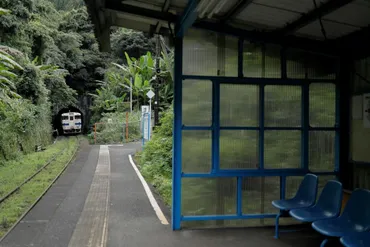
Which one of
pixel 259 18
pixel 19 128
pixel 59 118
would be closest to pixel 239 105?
pixel 259 18

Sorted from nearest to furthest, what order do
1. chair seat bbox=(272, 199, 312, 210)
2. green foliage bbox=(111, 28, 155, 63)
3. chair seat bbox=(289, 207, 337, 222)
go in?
chair seat bbox=(289, 207, 337, 222) < chair seat bbox=(272, 199, 312, 210) < green foliage bbox=(111, 28, 155, 63)

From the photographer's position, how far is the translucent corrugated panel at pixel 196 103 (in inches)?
206

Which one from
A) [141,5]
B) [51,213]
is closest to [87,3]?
[141,5]

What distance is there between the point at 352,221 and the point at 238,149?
191 centimetres

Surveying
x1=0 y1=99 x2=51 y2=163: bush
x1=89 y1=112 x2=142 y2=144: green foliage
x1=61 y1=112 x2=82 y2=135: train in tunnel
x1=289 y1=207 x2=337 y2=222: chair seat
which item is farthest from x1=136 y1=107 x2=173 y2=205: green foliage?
x1=61 y1=112 x2=82 y2=135: train in tunnel

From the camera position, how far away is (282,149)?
5.46 metres

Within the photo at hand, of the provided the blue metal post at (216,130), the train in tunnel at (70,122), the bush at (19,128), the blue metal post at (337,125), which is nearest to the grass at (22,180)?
the bush at (19,128)

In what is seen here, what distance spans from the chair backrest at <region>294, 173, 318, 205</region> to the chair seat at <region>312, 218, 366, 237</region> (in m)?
0.80

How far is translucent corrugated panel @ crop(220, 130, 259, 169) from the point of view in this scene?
210 inches

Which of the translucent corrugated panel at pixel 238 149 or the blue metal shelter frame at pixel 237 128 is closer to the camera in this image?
the blue metal shelter frame at pixel 237 128

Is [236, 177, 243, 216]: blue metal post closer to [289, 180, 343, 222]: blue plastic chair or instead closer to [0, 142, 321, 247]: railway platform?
[0, 142, 321, 247]: railway platform

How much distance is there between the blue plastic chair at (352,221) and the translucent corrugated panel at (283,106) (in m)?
1.77

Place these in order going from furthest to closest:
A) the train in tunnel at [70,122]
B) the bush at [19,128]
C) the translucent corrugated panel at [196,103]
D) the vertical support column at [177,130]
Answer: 1. the train in tunnel at [70,122]
2. the bush at [19,128]
3. the translucent corrugated panel at [196,103]
4. the vertical support column at [177,130]

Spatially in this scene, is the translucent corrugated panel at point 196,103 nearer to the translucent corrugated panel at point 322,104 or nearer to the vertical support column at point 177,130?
the vertical support column at point 177,130
